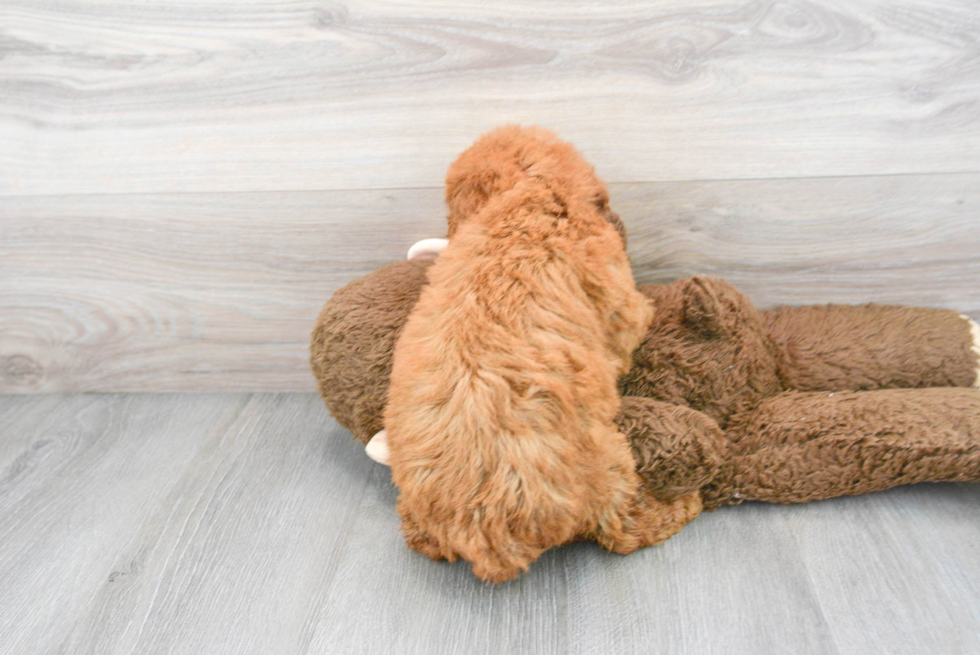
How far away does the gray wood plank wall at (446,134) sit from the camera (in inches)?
34.9

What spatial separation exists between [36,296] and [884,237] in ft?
4.47

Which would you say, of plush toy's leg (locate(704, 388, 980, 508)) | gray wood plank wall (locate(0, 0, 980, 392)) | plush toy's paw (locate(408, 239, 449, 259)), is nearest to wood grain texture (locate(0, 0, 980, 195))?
gray wood plank wall (locate(0, 0, 980, 392))

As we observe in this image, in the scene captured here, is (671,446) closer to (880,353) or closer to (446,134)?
(880,353)

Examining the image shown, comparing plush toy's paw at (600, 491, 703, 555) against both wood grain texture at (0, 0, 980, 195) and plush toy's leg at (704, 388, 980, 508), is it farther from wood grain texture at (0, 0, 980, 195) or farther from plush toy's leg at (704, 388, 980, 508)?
wood grain texture at (0, 0, 980, 195)

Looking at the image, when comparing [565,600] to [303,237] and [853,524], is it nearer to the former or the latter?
[853,524]

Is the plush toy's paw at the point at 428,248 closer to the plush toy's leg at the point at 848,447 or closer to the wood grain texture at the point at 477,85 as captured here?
the wood grain texture at the point at 477,85

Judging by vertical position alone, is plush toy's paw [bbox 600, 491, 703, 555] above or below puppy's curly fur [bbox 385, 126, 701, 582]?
below

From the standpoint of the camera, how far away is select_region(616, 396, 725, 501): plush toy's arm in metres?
0.76

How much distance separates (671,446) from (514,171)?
36cm

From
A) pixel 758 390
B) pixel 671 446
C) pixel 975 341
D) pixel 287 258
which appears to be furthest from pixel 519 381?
pixel 975 341

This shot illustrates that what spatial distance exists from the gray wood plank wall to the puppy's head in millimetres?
148

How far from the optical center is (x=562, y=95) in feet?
3.00

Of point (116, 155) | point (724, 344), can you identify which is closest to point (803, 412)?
point (724, 344)

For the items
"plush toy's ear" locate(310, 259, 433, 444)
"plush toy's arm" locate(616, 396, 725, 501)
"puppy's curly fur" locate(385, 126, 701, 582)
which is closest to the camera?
"puppy's curly fur" locate(385, 126, 701, 582)
